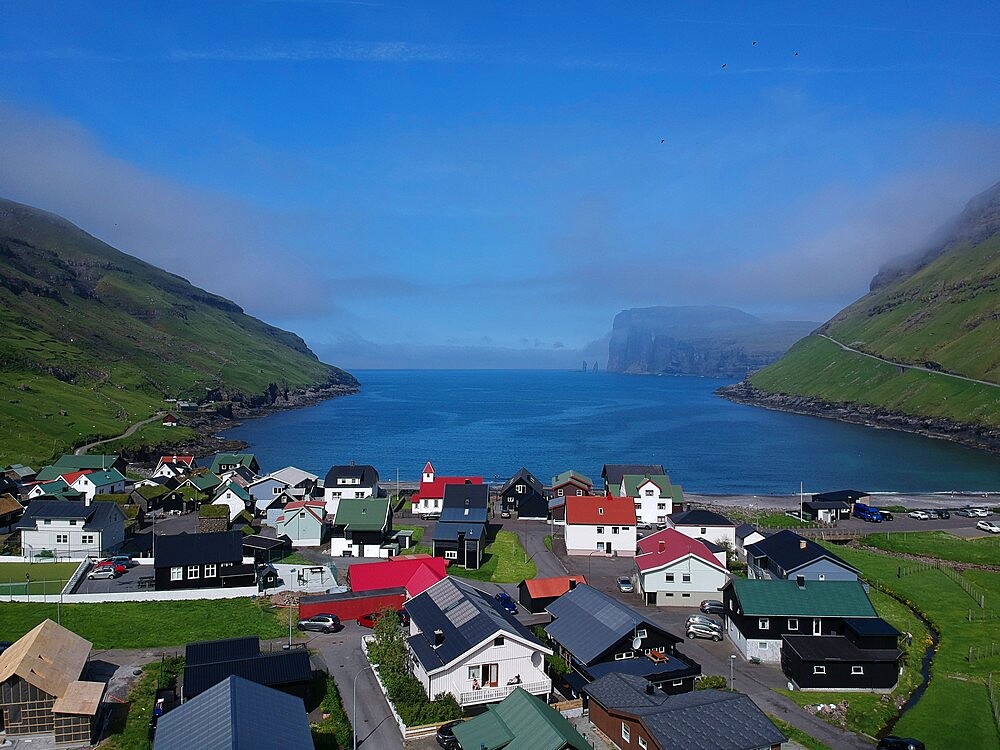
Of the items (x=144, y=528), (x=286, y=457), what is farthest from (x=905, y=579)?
(x=286, y=457)

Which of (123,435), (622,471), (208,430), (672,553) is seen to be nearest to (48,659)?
(672,553)

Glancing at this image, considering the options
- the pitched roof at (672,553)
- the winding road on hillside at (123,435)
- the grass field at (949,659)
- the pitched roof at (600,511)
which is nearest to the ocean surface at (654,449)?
the winding road on hillside at (123,435)

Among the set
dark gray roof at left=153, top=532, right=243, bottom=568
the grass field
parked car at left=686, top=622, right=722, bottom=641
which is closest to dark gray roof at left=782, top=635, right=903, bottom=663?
the grass field

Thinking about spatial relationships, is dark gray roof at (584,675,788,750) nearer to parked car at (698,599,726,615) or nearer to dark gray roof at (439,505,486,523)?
parked car at (698,599,726,615)

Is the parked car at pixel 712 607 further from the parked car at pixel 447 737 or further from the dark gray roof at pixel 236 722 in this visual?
the dark gray roof at pixel 236 722

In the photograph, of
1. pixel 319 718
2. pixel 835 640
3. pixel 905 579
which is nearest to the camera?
pixel 319 718

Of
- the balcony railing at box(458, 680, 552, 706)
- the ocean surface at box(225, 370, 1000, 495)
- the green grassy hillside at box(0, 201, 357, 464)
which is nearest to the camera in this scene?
the balcony railing at box(458, 680, 552, 706)

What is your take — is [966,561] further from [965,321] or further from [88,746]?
[965,321]
